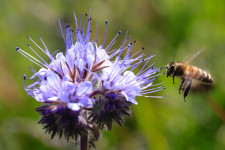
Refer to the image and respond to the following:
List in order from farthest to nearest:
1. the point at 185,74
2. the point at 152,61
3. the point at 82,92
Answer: the point at 152,61, the point at 185,74, the point at 82,92

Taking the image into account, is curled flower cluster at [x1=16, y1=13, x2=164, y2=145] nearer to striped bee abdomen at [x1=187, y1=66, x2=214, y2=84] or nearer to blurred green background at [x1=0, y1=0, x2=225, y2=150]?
striped bee abdomen at [x1=187, y1=66, x2=214, y2=84]

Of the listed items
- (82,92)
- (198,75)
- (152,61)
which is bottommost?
(82,92)

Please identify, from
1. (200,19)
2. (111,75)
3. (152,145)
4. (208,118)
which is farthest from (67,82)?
(200,19)

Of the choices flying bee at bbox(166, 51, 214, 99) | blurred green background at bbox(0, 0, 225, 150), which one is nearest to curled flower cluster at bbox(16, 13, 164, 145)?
flying bee at bbox(166, 51, 214, 99)

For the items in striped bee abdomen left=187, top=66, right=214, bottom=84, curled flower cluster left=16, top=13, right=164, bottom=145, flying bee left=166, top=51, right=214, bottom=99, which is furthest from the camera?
striped bee abdomen left=187, top=66, right=214, bottom=84

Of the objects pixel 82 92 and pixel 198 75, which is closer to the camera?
pixel 82 92

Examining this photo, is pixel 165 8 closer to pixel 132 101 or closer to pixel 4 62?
pixel 4 62

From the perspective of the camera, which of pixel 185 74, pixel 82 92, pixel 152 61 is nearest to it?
pixel 82 92

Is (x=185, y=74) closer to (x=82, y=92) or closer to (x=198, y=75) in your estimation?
(x=198, y=75)

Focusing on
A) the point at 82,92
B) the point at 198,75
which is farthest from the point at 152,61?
the point at 82,92
